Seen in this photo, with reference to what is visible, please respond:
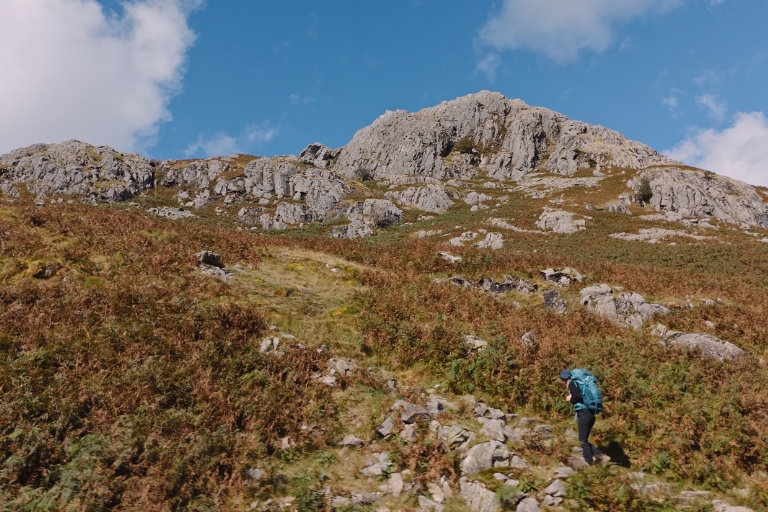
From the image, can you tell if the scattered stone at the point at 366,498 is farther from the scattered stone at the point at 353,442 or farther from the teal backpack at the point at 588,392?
the teal backpack at the point at 588,392

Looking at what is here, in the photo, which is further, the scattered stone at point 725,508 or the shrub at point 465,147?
the shrub at point 465,147

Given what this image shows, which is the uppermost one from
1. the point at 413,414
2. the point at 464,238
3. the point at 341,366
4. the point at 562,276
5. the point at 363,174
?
the point at 363,174

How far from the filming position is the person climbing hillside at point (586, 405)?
7.88 meters

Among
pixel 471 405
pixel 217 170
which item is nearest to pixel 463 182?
pixel 217 170

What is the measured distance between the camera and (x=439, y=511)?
6.57 metres

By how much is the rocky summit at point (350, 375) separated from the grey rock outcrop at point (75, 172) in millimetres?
95592

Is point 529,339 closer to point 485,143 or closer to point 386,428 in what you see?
point 386,428

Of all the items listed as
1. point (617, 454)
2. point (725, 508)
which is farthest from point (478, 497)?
point (725, 508)

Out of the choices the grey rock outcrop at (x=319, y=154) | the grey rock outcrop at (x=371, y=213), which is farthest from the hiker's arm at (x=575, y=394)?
the grey rock outcrop at (x=319, y=154)

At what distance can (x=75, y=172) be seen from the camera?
99.0 metres

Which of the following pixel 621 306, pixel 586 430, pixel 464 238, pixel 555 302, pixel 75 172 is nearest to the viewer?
pixel 586 430

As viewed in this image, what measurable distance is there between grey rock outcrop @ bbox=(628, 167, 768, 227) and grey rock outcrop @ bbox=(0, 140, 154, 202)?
119854mm

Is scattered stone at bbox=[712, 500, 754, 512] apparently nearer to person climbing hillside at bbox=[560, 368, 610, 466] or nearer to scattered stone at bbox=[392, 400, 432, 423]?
person climbing hillside at bbox=[560, 368, 610, 466]

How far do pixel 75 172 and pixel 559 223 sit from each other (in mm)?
109094
